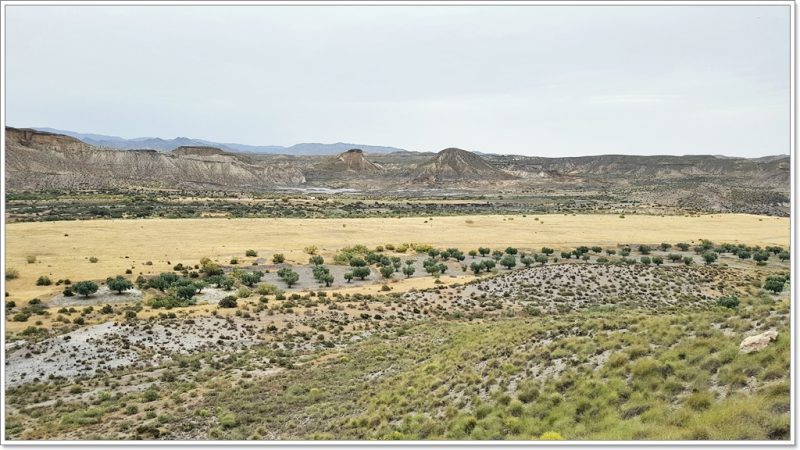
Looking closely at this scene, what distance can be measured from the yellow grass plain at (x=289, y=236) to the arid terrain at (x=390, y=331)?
1.55 feet

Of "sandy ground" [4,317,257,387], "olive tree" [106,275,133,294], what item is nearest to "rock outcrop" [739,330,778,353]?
"sandy ground" [4,317,257,387]

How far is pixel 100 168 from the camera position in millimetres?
151375

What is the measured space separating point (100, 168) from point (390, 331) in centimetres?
15427

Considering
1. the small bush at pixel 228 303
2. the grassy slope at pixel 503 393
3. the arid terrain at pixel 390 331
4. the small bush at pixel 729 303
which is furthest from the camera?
the small bush at pixel 228 303

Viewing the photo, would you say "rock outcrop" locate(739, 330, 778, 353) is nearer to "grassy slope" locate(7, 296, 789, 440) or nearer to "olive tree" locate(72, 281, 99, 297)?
"grassy slope" locate(7, 296, 789, 440)

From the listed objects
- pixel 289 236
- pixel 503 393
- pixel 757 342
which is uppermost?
pixel 757 342

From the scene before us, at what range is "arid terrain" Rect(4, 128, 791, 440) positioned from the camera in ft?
39.3

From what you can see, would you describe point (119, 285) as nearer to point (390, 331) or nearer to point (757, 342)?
point (390, 331)

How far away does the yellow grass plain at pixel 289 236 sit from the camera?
46562mm

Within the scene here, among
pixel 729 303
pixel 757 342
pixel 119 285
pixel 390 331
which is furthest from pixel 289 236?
pixel 757 342

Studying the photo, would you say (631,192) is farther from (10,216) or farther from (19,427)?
(19,427)

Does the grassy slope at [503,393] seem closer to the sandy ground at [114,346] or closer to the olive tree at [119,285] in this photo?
the sandy ground at [114,346]

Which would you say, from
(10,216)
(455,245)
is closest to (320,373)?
(455,245)

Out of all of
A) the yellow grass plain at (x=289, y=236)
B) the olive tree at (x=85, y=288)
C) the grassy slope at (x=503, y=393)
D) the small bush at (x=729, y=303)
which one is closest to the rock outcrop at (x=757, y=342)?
the grassy slope at (x=503, y=393)
